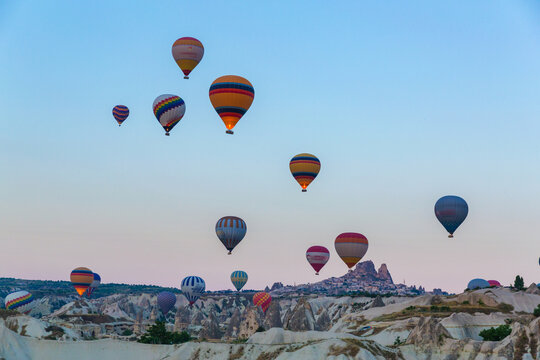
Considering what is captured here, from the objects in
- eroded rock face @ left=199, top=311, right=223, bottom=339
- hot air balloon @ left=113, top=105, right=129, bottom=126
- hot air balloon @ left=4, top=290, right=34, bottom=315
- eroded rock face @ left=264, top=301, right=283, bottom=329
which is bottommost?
eroded rock face @ left=199, top=311, right=223, bottom=339

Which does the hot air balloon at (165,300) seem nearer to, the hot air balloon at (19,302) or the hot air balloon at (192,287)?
the hot air balloon at (192,287)

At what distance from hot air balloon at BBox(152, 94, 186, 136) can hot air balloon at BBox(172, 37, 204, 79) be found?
304 inches

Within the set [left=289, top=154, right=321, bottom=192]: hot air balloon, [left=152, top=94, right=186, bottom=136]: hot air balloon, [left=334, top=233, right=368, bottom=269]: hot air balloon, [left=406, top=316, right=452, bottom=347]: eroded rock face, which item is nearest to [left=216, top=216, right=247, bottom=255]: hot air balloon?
[left=289, top=154, right=321, bottom=192]: hot air balloon

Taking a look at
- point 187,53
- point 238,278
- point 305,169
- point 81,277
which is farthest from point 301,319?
point 187,53

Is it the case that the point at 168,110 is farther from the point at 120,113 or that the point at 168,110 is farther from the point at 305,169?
the point at 120,113

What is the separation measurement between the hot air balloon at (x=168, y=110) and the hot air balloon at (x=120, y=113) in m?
30.2

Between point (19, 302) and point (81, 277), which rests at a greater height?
point (81, 277)

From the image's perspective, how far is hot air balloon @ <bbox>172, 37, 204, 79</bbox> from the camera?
320 ft

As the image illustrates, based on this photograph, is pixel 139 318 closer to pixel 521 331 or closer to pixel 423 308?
pixel 423 308

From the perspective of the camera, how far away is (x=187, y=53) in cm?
9769

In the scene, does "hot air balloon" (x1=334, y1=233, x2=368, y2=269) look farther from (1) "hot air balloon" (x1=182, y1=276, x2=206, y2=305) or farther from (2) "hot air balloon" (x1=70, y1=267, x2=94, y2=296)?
(2) "hot air balloon" (x1=70, y1=267, x2=94, y2=296)

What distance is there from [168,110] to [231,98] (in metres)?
17.6

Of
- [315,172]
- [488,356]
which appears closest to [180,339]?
[315,172]

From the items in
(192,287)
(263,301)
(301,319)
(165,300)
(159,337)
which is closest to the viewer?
(159,337)
